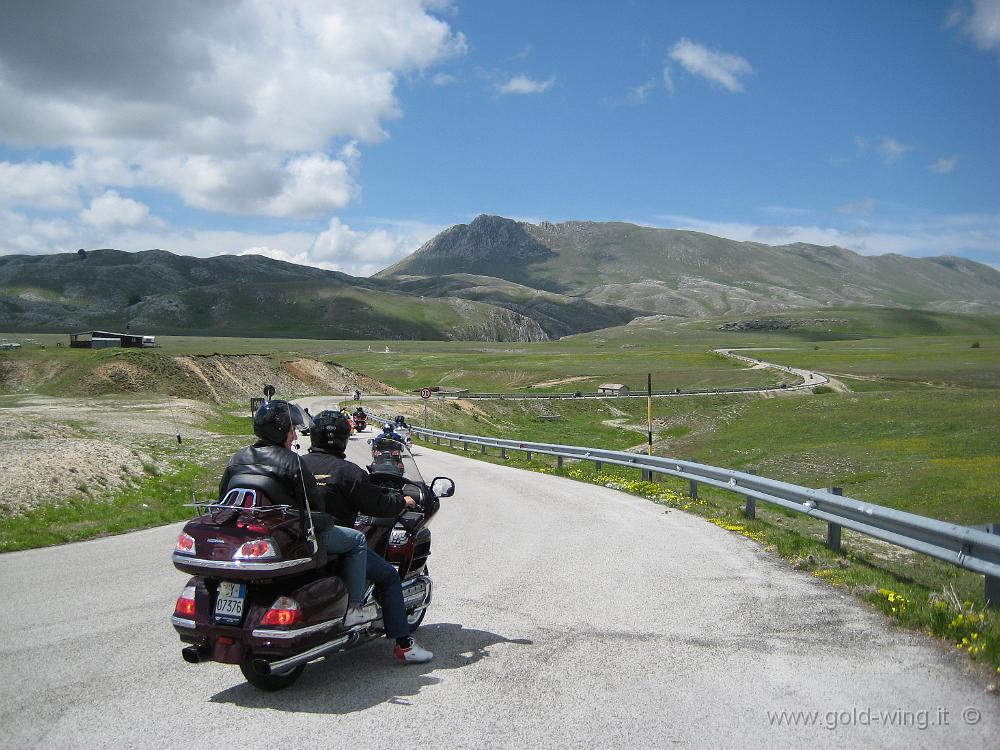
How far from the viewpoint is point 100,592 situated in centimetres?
891

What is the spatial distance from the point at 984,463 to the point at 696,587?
20.2 metres

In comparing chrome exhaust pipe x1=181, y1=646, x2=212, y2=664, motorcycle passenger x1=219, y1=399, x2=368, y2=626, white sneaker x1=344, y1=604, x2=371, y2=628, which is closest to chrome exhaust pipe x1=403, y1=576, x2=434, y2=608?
white sneaker x1=344, y1=604, x2=371, y2=628

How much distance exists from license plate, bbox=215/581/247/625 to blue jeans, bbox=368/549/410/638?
1.09m

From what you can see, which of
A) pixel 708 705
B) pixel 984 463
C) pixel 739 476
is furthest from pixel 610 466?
pixel 708 705

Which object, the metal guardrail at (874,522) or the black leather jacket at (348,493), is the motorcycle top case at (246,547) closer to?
the black leather jacket at (348,493)

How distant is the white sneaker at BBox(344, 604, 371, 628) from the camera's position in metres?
6.09

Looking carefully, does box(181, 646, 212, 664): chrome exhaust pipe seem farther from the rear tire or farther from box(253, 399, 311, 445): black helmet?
box(253, 399, 311, 445): black helmet

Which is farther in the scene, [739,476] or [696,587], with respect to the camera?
[739,476]

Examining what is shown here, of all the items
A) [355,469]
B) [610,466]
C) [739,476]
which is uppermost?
[355,469]

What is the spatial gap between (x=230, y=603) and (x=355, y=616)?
103 cm

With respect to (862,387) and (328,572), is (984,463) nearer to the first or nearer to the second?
(328,572)

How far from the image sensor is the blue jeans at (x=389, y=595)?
6320 millimetres

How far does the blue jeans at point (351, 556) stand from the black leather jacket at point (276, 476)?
301 millimetres

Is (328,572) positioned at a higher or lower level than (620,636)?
higher
